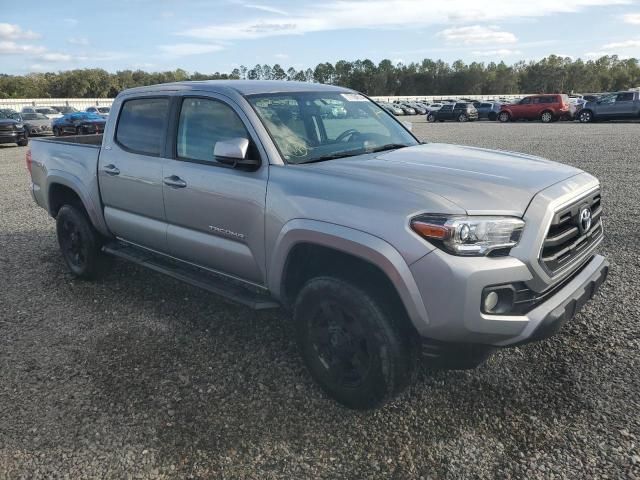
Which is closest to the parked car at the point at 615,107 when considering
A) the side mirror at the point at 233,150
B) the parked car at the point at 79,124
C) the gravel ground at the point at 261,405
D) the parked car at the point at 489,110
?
the parked car at the point at 489,110

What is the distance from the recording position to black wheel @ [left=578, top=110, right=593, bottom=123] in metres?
29.8

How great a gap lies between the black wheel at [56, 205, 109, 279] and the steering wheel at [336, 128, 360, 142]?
Answer: 268 cm

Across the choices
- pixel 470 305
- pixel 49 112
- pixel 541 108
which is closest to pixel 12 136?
pixel 49 112

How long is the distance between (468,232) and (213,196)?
1776mm

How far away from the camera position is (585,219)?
3.12m

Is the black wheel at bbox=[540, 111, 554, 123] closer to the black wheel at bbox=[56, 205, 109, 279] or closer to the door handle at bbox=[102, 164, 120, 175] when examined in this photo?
the black wheel at bbox=[56, 205, 109, 279]

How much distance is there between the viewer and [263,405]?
318cm

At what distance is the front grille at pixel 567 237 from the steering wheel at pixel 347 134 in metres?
1.61

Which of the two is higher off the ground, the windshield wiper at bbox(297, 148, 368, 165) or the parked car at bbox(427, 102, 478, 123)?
the windshield wiper at bbox(297, 148, 368, 165)

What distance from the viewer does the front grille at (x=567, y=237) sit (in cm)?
275

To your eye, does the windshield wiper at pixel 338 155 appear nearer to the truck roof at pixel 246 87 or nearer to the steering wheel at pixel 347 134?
the steering wheel at pixel 347 134

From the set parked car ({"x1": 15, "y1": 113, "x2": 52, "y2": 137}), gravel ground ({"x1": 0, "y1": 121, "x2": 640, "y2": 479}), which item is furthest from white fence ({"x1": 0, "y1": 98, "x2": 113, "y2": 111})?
gravel ground ({"x1": 0, "y1": 121, "x2": 640, "y2": 479})

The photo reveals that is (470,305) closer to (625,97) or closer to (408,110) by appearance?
(625,97)

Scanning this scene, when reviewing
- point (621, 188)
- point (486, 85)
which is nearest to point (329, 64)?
point (486, 85)
